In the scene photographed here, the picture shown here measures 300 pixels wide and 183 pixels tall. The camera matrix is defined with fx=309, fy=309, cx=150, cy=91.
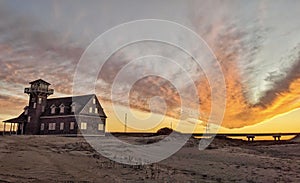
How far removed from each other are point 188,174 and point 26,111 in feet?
197

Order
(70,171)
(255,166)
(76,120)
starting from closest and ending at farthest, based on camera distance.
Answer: (70,171)
(255,166)
(76,120)

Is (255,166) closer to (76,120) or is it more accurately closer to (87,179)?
(87,179)

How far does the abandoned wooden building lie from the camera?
202ft

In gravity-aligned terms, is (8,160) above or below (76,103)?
below

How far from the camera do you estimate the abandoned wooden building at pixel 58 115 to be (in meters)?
61.7

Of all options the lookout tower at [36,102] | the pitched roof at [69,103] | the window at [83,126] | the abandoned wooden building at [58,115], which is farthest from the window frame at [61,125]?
the lookout tower at [36,102]

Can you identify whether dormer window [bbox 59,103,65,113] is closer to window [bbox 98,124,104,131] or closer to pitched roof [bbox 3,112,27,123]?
window [bbox 98,124,104,131]

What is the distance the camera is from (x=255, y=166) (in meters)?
23.8

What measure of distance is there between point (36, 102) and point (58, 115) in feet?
22.6

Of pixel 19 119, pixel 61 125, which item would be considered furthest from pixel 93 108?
pixel 19 119

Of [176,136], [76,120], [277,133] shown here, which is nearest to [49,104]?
[76,120]

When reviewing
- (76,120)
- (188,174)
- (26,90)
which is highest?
(26,90)

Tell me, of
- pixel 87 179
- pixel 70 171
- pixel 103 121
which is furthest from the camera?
pixel 103 121

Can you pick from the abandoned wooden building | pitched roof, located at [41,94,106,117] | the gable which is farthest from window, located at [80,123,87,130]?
pitched roof, located at [41,94,106,117]
